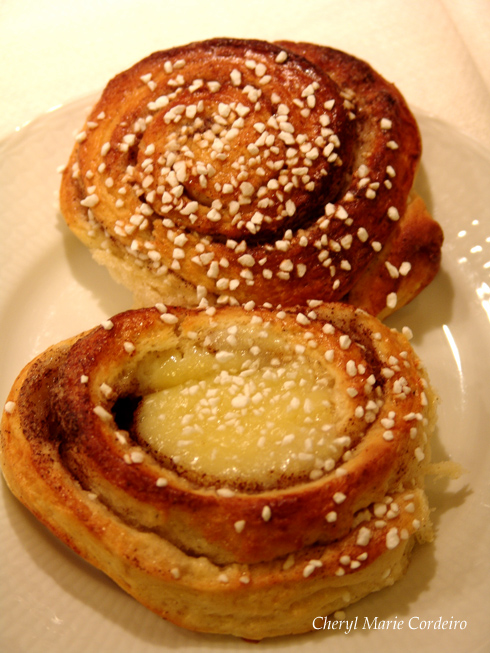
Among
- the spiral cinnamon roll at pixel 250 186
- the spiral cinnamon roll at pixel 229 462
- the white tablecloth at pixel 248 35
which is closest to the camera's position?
the spiral cinnamon roll at pixel 229 462

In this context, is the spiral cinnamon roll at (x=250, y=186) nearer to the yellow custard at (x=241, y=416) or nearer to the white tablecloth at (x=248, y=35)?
the yellow custard at (x=241, y=416)

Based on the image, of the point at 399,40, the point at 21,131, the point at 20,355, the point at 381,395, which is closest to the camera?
the point at 381,395

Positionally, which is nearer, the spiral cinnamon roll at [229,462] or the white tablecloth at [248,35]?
the spiral cinnamon roll at [229,462]

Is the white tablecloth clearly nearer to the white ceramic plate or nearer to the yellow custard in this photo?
the white ceramic plate

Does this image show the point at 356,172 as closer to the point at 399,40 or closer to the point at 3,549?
the point at 399,40

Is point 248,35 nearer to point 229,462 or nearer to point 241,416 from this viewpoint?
point 241,416

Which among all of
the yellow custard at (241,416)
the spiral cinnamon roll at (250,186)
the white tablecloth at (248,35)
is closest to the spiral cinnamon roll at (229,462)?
the yellow custard at (241,416)

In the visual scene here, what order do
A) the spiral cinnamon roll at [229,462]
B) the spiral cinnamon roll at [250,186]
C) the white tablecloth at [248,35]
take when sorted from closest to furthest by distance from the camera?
1. the spiral cinnamon roll at [229,462]
2. the spiral cinnamon roll at [250,186]
3. the white tablecloth at [248,35]

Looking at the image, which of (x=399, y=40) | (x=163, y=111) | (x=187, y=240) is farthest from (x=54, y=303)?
(x=399, y=40)
